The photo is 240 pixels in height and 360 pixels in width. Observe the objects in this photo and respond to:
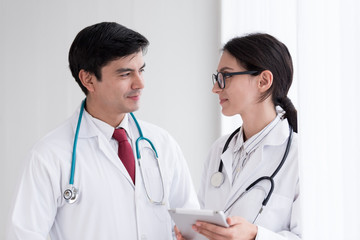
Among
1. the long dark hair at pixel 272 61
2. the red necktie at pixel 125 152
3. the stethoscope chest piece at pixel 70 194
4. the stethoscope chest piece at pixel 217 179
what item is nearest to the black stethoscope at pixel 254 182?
the stethoscope chest piece at pixel 217 179

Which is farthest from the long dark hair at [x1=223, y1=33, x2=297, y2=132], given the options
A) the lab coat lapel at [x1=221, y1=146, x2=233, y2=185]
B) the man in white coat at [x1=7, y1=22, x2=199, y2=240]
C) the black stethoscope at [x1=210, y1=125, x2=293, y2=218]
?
the man in white coat at [x1=7, y1=22, x2=199, y2=240]

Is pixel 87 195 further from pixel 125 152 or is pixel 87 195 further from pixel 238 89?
pixel 238 89

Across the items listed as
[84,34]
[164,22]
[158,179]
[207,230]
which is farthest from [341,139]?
[164,22]

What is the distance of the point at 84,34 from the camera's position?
5.70ft

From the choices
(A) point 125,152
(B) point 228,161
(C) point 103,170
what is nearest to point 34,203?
(C) point 103,170

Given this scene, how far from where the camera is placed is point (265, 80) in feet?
5.58

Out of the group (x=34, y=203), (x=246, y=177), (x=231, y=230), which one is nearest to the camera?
(x=231, y=230)

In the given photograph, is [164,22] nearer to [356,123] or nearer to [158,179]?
[158,179]

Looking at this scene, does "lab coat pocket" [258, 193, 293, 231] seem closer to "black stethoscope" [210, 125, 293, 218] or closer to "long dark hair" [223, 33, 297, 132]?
"black stethoscope" [210, 125, 293, 218]

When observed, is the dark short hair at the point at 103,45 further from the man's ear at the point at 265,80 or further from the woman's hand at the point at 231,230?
the woman's hand at the point at 231,230

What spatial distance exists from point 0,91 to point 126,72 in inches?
71.0

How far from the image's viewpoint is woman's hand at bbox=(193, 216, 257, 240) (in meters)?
1.38

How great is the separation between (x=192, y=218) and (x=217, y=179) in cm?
38

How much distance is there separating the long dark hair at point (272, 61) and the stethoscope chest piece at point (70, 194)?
797 mm
